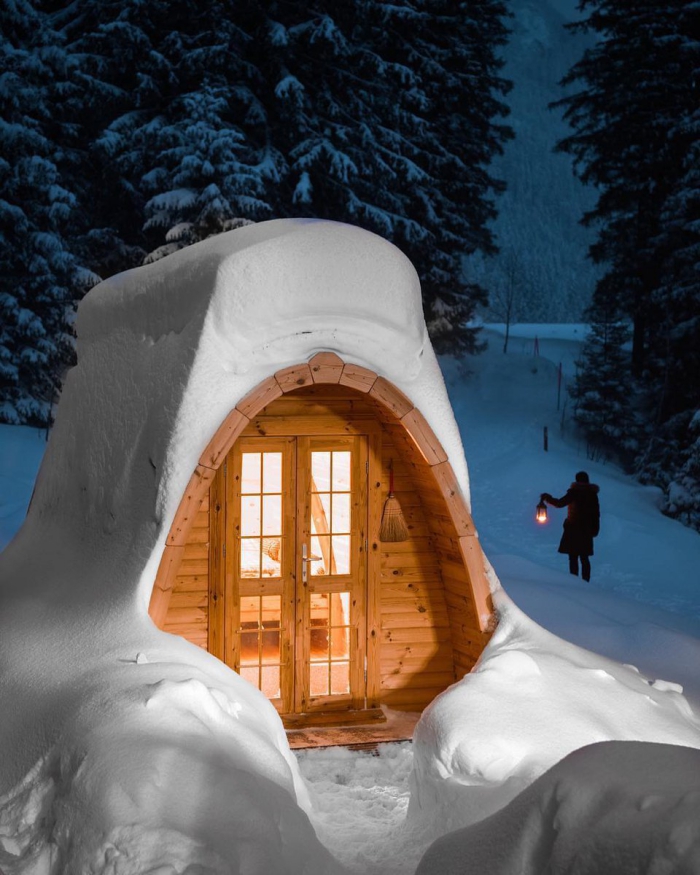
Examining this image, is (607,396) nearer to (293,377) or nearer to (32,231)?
(32,231)

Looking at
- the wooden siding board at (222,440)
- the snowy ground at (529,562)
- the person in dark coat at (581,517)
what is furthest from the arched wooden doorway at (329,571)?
the person in dark coat at (581,517)

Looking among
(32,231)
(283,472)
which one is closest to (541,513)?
(283,472)

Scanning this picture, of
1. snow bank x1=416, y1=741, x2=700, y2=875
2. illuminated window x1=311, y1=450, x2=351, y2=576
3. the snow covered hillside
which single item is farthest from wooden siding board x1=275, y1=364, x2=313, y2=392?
the snow covered hillside

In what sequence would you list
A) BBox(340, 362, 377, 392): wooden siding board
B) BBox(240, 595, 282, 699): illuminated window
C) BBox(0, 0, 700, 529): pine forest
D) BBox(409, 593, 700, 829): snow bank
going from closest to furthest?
BBox(409, 593, 700, 829): snow bank
BBox(340, 362, 377, 392): wooden siding board
BBox(240, 595, 282, 699): illuminated window
BBox(0, 0, 700, 529): pine forest

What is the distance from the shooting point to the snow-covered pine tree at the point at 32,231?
16.4 m

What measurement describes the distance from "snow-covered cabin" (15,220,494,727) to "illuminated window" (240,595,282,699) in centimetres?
1

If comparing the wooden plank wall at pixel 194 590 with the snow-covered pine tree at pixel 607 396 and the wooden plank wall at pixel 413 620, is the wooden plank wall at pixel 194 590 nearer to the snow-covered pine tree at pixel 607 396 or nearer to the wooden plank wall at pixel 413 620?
the wooden plank wall at pixel 413 620

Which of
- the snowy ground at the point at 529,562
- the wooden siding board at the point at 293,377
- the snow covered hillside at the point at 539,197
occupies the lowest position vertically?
the snowy ground at the point at 529,562

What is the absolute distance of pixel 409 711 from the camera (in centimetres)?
589

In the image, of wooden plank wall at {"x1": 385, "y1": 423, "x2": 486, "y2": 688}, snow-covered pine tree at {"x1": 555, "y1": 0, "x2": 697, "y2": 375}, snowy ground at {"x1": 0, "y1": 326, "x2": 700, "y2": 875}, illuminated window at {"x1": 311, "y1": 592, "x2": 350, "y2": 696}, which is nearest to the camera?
snowy ground at {"x1": 0, "y1": 326, "x2": 700, "y2": 875}

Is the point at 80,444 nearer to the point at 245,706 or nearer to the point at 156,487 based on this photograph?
the point at 156,487

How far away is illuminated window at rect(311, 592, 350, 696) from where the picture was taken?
5.82 meters

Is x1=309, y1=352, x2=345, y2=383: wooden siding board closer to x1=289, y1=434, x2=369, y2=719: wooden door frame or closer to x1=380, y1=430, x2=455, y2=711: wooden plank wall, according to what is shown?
x1=289, y1=434, x2=369, y2=719: wooden door frame

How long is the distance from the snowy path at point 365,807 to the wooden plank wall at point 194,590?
1002mm
